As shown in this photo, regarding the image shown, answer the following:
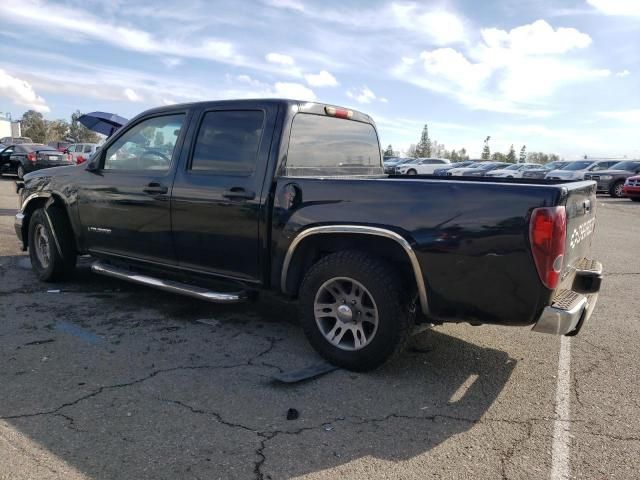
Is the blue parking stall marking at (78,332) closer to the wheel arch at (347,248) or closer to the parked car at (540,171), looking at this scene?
the wheel arch at (347,248)

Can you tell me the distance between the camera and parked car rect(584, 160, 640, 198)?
932 inches

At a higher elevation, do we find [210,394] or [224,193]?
[224,193]

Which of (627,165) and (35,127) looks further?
(35,127)

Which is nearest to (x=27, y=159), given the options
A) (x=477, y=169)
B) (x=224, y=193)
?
(x=224, y=193)

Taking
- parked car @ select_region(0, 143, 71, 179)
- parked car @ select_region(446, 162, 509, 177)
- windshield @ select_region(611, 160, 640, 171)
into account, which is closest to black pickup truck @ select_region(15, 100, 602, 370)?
parked car @ select_region(0, 143, 71, 179)

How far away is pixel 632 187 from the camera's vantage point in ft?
70.5

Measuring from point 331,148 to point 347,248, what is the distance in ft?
4.06

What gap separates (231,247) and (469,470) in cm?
246

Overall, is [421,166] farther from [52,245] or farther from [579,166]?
[52,245]

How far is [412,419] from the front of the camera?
10.7 ft

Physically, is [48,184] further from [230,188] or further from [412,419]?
[412,419]

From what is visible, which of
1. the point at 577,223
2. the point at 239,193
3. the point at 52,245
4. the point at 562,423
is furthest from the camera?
the point at 52,245

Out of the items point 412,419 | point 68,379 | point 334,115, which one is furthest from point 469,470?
point 334,115

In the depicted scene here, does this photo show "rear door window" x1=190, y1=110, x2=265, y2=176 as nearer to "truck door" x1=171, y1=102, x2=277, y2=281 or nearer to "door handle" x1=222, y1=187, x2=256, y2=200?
"truck door" x1=171, y1=102, x2=277, y2=281
